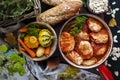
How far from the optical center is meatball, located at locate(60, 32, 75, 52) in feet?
4.59

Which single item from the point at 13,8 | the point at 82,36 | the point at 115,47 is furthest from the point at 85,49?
the point at 13,8

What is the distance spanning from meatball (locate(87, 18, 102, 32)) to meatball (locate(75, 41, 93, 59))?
5 centimetres

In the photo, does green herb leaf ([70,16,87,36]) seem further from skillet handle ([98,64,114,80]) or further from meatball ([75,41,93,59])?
skillet handle ([98,64,114,80])

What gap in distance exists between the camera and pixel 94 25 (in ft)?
4.63

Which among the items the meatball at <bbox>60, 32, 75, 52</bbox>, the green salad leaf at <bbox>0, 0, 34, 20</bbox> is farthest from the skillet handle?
the green salad leaf at <bbox>0, 0, 34, 20</bbox>

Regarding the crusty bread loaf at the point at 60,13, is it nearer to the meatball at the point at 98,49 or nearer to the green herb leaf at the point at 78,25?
the green herb leaf at the point at 78,25

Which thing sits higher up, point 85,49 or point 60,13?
point 60,13

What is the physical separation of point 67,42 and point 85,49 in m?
0.07

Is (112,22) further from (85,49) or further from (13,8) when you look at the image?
(13,8)

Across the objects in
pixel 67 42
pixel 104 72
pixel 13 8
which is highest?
pixel 13 8

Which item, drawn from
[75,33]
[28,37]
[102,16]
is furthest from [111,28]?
[28,37]

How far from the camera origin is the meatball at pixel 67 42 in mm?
1399

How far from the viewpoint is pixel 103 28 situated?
1434mm

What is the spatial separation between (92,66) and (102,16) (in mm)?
191
